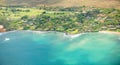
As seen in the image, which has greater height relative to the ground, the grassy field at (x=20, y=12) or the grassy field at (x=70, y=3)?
the grassy field at (x=70, y=3)

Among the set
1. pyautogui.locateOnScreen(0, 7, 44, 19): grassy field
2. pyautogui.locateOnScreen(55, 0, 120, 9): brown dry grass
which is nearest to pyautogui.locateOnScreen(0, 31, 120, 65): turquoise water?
pyautogui.locateOnScreen(0, 7, 44, 19): grassy field

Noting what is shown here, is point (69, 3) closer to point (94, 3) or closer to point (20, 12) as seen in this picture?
point (94, 3)

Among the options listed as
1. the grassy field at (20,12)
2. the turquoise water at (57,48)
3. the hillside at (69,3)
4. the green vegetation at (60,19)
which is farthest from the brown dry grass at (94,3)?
the turquoise water at (57,48)

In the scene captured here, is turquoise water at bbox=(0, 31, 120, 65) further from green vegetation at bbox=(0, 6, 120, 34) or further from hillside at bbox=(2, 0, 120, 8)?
hillside at bbox=(2, 0, 120, 8)

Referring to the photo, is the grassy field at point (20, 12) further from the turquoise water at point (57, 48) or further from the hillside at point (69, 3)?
the turquoise water at point (57, 48)

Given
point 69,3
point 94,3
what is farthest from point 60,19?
point 94,3
